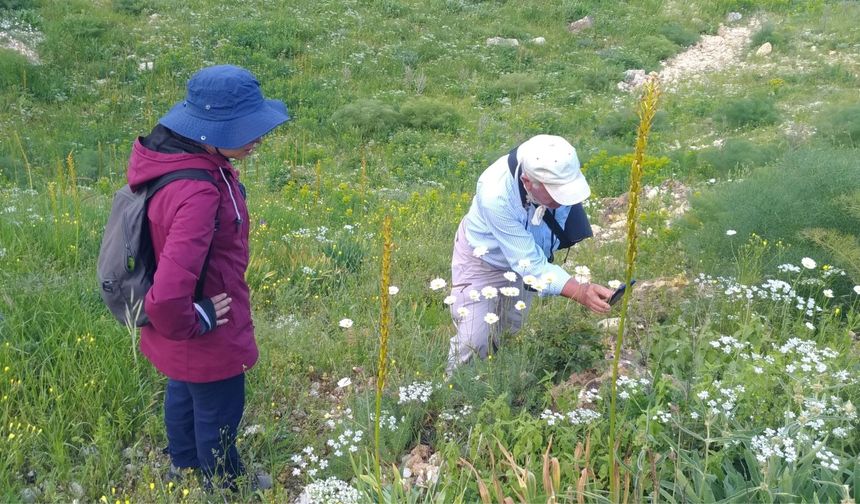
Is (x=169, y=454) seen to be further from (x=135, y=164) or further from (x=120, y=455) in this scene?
(x=135, y=164)

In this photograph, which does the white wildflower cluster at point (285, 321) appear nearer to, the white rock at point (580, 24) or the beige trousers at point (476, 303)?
the beige trousers at point (476, 303)

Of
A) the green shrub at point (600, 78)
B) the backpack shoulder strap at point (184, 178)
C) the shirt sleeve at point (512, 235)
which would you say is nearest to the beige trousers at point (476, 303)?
the shirt sleeve at point (512, 235)

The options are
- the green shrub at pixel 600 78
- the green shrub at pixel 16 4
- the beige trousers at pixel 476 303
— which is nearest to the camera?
the beige trousers at pixel 476 303

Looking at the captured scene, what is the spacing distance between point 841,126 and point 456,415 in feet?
24.3

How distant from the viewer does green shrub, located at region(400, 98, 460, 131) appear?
12141 mm

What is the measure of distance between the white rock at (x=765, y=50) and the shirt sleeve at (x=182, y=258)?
16.5 metres

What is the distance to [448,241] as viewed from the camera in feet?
19.9

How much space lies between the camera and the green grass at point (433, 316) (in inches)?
104

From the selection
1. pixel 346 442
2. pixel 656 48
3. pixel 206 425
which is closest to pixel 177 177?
pixel 206 425

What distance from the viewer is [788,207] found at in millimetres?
4645

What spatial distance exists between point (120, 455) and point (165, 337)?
34.9 inches

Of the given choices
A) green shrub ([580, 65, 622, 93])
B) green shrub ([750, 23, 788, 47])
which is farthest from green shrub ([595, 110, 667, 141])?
green shrub ([750, 23, 788, 47])

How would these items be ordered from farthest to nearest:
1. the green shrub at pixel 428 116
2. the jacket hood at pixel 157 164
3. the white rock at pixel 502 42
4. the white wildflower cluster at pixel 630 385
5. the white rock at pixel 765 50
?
the white rock at pixel 502 42 < the white rock at pixel 765 50 < the green shrub at pixel 428 116 < the white wildflower cluster at pixel 630 385 < the jacket hood at pixel 157 164

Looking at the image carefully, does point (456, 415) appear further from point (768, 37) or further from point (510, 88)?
point (768, 37)
